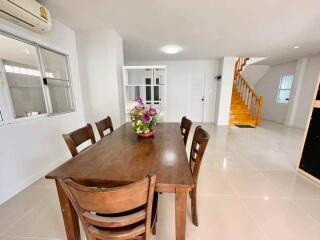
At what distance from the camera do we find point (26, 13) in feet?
5.06

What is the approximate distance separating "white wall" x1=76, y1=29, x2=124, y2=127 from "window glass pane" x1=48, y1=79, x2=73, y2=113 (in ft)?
1.31

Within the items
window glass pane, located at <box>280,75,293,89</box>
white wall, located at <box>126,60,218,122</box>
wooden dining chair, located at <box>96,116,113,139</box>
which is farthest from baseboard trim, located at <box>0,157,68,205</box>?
window glass pane, located at <box>280,75,293,89</box>

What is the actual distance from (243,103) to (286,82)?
1820 millimetres

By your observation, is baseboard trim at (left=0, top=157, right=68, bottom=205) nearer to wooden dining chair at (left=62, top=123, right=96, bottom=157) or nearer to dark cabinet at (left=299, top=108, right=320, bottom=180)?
wooden dining chair at (left=62, top=123, right=96, bottom=157)

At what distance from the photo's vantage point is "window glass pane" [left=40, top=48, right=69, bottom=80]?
212 centimetres

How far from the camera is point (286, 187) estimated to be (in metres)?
1.85

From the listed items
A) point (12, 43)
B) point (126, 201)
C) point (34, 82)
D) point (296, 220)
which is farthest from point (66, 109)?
point (296, 220)

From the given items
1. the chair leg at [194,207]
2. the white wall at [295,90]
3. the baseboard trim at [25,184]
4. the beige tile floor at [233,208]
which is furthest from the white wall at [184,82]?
the chair leg at [194,207]

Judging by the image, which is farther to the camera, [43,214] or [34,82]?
[34,82]

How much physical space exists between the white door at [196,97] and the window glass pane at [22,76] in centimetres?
469

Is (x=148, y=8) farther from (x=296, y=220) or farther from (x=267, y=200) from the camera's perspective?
(x=296, y=220)

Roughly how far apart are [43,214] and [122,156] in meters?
1.18

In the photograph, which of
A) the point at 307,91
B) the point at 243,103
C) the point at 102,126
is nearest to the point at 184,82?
the point at 243,103

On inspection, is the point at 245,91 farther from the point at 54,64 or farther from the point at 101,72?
the point at 54,64
